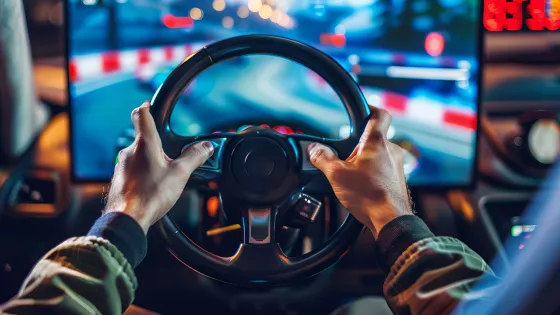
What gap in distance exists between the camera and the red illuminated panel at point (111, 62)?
1475 millimetres

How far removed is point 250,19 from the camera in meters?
1.47

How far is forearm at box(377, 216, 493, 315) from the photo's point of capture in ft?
2.31

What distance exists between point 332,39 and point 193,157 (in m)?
0.76

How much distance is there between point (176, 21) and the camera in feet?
Answer: 4.81

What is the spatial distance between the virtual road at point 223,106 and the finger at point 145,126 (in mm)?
638

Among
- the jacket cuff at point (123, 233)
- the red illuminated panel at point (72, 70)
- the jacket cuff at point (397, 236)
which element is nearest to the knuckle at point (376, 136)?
the jacket cuff at point (397, 236)

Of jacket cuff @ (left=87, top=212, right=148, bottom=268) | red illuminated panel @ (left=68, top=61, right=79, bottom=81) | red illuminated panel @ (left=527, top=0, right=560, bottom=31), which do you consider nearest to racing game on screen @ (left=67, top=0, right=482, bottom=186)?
red illuminated panel @ (left=68, top=61, right=79, bottom=81)

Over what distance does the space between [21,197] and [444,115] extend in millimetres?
1183

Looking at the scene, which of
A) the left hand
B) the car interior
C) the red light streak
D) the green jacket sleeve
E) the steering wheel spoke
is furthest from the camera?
the red light streak

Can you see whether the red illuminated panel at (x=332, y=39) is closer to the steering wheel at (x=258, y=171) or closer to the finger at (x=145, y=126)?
the steering wheel at (x=258, y=171)

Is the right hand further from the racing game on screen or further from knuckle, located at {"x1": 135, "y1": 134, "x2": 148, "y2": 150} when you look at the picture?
the racing game on screen

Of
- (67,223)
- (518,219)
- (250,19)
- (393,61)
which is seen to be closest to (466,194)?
(518,219)

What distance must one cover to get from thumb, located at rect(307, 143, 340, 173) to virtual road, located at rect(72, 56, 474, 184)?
62cm

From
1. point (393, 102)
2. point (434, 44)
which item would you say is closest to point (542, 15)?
point (434, 44)
